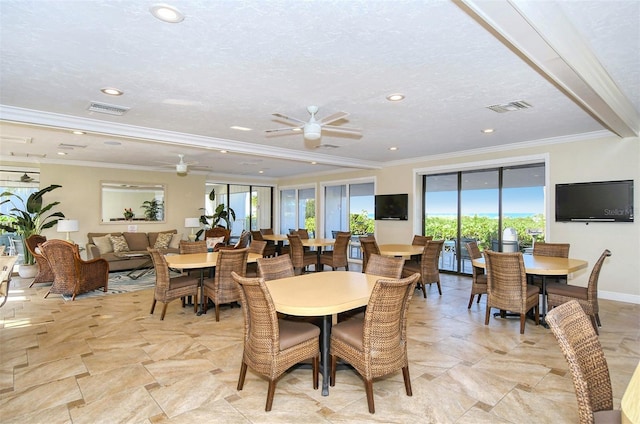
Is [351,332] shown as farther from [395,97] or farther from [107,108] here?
[107,108]

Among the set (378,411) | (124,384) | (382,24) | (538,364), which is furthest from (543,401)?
(124,384)

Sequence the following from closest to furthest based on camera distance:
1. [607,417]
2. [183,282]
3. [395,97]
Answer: [607,417] → [395,97] → [183,282]

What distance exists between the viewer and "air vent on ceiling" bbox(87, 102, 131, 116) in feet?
13.3

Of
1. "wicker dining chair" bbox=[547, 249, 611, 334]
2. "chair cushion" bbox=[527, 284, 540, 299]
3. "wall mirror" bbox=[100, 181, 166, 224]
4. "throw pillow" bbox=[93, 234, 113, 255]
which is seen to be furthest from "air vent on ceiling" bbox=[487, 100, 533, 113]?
"wall mirror" bbox=[100, 181, 166, 224]

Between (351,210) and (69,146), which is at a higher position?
(69,146)

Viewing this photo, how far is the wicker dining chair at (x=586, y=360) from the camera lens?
1433 mm

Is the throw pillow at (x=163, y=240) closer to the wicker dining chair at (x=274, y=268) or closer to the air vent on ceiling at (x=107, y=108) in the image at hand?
the air vent on ceiling at (x=107, y=108)

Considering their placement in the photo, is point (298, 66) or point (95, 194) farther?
point (95, 194)

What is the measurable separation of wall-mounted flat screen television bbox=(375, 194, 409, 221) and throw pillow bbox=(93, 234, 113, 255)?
6554 millimetres

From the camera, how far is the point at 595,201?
5.38m

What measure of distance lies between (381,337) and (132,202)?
8.91m

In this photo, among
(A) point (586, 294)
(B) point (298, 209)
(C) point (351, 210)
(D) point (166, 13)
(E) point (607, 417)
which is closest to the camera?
(E) point (607, 417)

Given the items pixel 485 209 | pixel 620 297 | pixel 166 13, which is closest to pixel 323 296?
pixel 166 13

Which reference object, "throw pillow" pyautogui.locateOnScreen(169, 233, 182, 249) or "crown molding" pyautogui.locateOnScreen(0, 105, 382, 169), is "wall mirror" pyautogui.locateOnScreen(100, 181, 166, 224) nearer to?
"throw pillow" pyautogui.locateOnScreen(169, 233, 182, 249)
